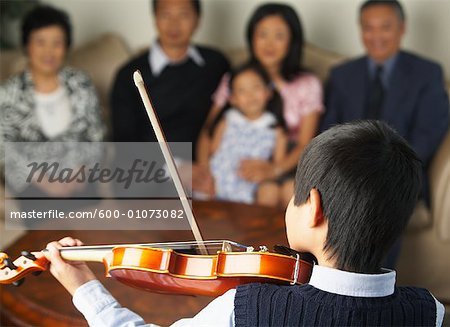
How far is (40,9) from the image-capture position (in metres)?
2.75

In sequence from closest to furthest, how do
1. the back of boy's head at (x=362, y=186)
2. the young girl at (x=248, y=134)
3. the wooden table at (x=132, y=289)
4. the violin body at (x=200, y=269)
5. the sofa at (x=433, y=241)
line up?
the back of boy's head at (x=362, y=186)
the violin body at (x=200, y=269)
the wooden table at (x=132, y=289)
the sofa at (x=433, y=241)
the young girl at (x=248, y=134)

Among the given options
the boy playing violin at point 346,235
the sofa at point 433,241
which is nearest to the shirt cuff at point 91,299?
the boy playing violin at point 346,235

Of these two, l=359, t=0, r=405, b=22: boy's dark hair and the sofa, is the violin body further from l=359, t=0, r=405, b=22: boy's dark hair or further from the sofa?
l=359, t=0, r=405, b=22: boy's dark hair

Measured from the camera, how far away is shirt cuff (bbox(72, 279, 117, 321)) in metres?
1.08

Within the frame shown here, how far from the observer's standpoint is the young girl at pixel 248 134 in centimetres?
266

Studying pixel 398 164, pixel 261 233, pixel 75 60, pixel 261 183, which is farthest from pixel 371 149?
pixel 75 60

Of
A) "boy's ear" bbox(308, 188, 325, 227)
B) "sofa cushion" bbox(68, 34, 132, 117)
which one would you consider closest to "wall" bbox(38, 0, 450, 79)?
"sofa cushion" bbox(68, 34, 132, 117)

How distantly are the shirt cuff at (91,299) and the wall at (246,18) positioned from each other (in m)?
2.27

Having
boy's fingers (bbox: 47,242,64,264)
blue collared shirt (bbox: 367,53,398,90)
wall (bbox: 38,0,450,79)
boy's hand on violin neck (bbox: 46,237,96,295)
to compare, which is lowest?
boy's hand on violin neck (bbox: 46,237,96,295)

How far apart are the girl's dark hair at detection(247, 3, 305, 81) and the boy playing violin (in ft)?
5.86

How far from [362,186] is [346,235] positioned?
0.23 ft

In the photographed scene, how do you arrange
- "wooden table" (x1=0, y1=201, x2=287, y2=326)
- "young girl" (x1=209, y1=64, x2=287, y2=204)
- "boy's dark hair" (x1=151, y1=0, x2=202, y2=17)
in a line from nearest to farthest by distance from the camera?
"wooden table" (x1=0, y1=201, x2=287, y2=326), "young girl" (x1=209, y1=64, x2=287, y2=204), "boy's dark hair" (x1=151, y1=0, x2=202, y2=17)

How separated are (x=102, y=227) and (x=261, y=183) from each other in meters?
0.77

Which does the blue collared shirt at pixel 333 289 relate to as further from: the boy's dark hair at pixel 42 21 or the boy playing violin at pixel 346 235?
the boy's dark hair at pixel 42 21
